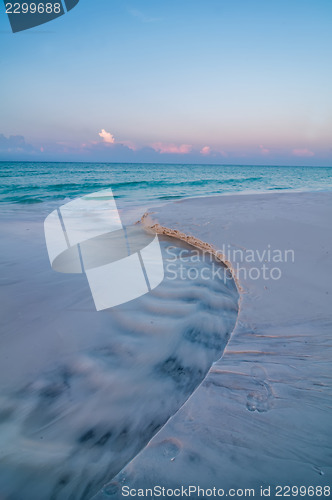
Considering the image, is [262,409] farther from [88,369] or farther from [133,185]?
[133,185]

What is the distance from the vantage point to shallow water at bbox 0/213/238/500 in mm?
1225

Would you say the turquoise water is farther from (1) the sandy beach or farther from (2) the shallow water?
(1) the sandy beach

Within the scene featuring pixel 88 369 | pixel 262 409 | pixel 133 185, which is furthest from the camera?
pixel 133 185

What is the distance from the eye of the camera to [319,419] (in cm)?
121

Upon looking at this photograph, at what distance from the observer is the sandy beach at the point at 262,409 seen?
39.2 inches

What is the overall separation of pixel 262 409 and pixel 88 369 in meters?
1.20

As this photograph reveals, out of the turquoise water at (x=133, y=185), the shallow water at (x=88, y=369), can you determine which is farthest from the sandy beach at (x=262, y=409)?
the turquoise water at (x=133, y=185)

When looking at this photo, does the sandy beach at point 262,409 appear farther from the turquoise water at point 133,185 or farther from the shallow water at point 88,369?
the turquoise water at point 133,185

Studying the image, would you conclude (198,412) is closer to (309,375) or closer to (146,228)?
(309,375)

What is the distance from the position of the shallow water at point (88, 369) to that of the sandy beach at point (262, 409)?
24 centimetres

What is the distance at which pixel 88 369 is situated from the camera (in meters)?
1.80

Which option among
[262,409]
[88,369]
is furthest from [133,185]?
[262,409]

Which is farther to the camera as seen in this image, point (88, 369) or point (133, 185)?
point (133, 185)

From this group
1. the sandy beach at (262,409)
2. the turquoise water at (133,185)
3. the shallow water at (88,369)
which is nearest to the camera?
the sandy beach at (262,409)
